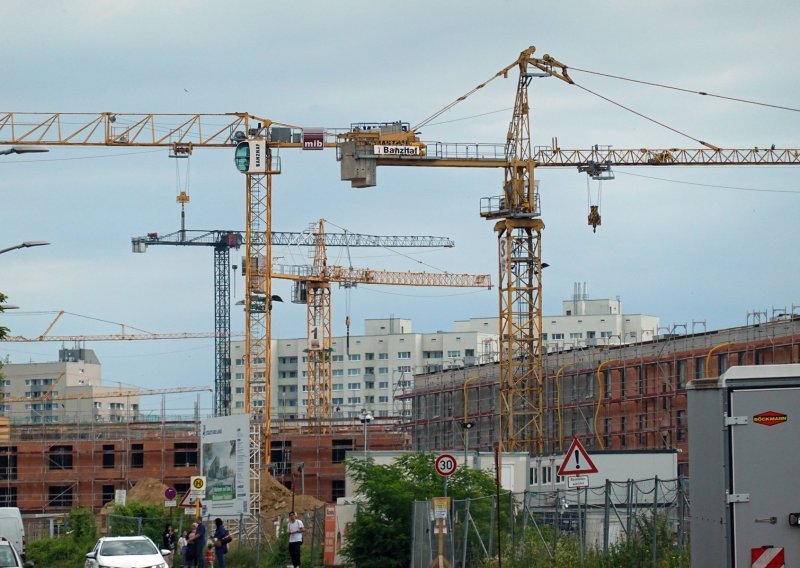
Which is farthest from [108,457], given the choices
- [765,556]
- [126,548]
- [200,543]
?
[765,556]

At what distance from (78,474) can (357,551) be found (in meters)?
72.2

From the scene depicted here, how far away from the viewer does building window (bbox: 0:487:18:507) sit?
103556 millimetres

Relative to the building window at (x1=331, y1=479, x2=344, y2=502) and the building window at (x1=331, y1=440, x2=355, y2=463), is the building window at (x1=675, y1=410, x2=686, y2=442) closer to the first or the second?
the building window at (x1=331, y1=479, x2=344, y2=502)

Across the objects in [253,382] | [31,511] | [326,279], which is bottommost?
[31,511]

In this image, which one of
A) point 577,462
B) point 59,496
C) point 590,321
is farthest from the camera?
point 590,321

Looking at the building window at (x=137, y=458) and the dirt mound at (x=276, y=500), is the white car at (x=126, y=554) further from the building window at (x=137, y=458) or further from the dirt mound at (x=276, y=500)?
the building window at (x=137, y=458)

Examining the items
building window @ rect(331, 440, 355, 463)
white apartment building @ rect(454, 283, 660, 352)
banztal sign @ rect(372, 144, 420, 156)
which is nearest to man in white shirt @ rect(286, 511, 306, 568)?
banztal sign @ rect(372, 144, 420, 156)

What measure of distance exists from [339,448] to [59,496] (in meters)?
20.6

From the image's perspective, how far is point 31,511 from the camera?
4085 inches

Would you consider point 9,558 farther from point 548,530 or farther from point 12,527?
point 12,527

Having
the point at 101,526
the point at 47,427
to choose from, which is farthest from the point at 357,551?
the point at 47,427

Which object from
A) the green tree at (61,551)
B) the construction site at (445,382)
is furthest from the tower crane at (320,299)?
the green tree at (61,551)

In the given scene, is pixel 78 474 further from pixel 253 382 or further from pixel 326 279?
pixel 326 279

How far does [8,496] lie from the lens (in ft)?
337
